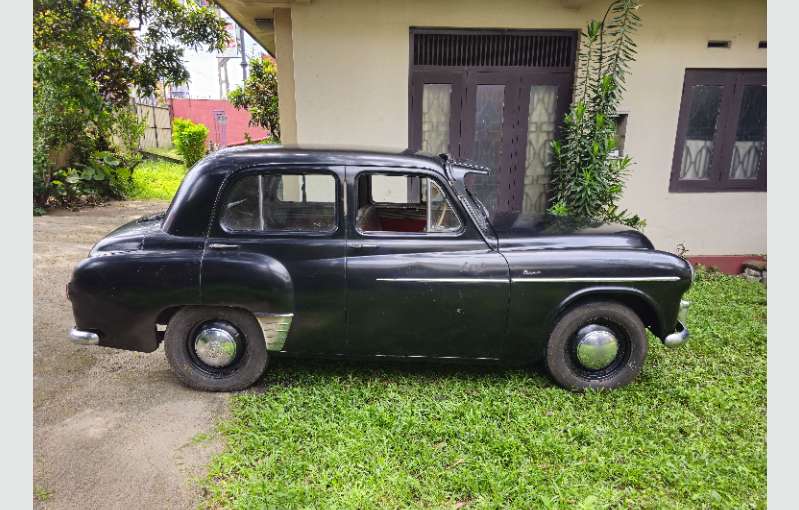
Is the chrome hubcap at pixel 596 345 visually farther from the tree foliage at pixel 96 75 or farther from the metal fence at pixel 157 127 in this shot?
the metal fence at pixel 157 127

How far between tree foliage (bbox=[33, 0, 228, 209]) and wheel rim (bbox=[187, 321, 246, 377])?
8.23 metres

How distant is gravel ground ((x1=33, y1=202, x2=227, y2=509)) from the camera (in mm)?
2885

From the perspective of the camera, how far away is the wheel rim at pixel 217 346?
3.75 m

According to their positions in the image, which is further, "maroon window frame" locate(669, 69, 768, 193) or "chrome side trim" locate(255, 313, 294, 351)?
"maroon window frame" locate(669, 69, 768, 193)

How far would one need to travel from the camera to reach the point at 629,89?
6480 millimetres

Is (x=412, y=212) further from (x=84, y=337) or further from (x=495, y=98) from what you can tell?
(x=495, y=98)

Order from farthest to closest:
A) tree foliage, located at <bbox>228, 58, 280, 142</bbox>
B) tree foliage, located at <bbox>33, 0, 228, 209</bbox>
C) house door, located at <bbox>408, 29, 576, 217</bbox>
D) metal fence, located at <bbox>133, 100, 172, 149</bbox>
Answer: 1. metal fence, located at <bbox>133, 100, 172, 149</bbox>
2. tree foliage, located at <bbox>228, 58, 280, 142</bbox>
3. tree foliage, located at <bbox>33, 0, 228, 209</bbox>
4. house door, located at <bbox>408, 29, 576, 217</bbox>

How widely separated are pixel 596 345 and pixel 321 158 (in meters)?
2.37

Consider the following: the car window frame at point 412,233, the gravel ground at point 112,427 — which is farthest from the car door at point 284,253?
the gravel ground at point 112,427

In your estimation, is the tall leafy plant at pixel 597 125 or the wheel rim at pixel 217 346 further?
the tall leafy plant at pixel 597 125

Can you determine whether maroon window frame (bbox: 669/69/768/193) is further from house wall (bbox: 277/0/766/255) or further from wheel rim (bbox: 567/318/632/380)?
wheel rim (bbox: 567/318/632/380)

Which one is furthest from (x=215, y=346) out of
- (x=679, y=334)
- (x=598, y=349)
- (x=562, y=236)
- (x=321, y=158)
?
(x=679, y=334)

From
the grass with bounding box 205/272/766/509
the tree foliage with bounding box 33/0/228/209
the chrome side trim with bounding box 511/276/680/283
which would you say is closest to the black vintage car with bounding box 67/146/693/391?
the chrome side trim with bounding box 511/276/680/283

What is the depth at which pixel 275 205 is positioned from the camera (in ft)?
12.3
